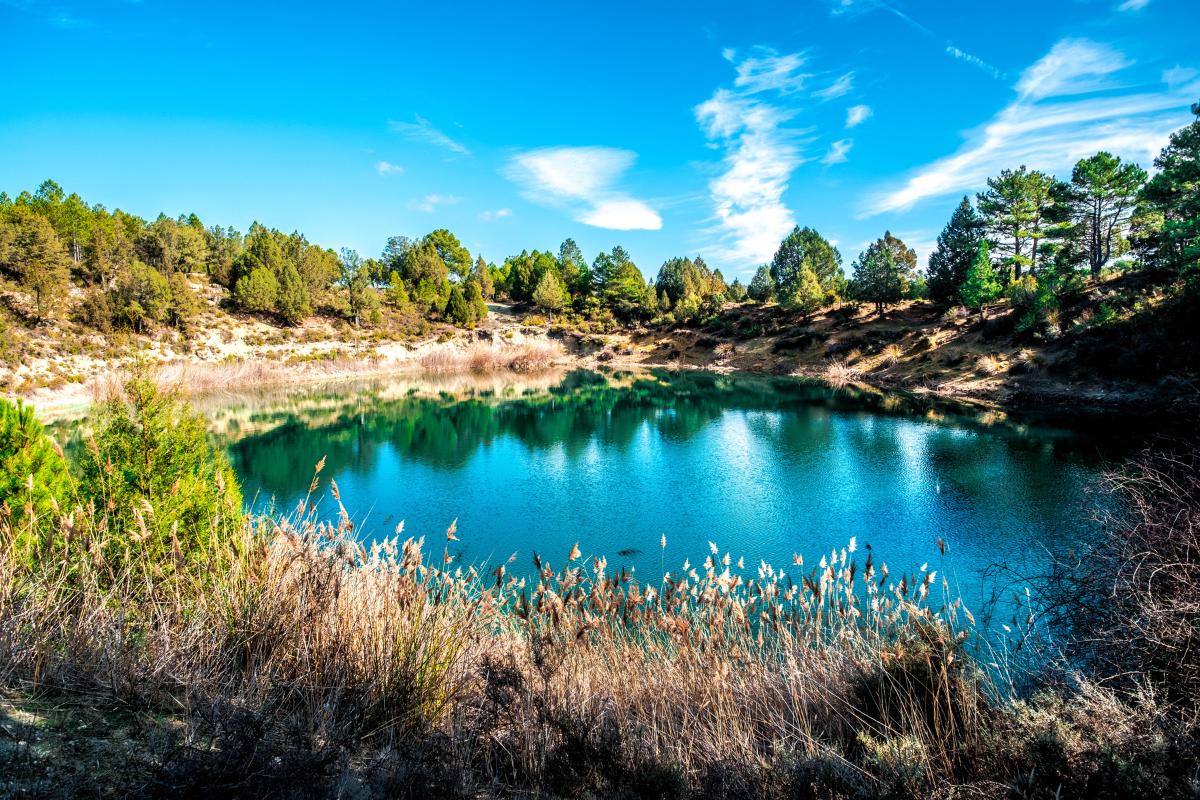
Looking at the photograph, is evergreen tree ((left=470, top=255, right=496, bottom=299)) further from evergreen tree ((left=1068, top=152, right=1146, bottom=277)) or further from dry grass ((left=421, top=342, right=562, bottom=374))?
evergreen tree ((left=1068, top=152, right=1146, bottom=277))

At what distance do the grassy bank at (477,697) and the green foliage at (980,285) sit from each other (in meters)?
41.2

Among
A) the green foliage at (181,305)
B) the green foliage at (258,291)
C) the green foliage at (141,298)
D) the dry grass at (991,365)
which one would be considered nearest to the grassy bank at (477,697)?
the dry grass at (991,365)

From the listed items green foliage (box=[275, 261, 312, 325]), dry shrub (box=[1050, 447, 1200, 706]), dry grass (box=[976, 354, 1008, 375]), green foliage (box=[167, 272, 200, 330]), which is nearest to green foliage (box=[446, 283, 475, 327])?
green foliage (box=[275, 261, 312, 325])

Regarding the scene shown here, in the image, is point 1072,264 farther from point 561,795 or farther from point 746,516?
point 561,795

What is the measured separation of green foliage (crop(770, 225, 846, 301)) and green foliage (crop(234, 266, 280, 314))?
178 feet

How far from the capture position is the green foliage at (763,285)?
234 ft

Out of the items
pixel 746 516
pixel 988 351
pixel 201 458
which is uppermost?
pixel 988 351

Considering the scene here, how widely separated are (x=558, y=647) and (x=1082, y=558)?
6.46m

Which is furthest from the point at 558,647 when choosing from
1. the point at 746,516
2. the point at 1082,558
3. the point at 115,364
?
the point at 115,364

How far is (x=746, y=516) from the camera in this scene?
1545cm

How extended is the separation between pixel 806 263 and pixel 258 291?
195ft

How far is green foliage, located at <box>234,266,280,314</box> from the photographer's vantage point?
188 ft

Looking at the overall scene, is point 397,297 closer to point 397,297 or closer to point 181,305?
point 397,297

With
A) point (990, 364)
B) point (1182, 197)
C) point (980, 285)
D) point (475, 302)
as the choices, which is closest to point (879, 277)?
point (980, 285)
